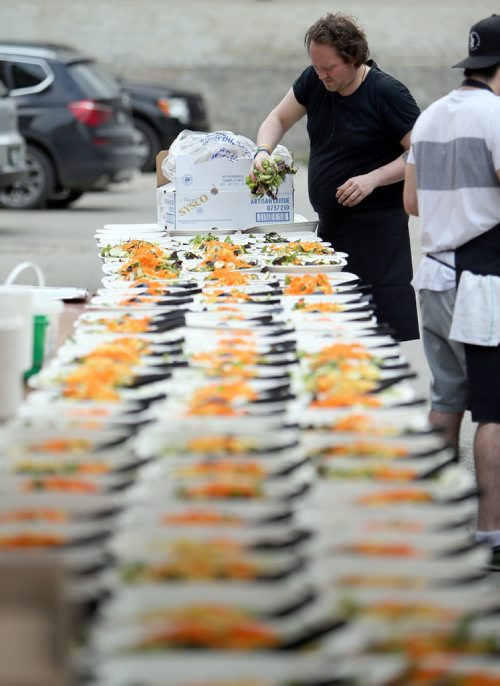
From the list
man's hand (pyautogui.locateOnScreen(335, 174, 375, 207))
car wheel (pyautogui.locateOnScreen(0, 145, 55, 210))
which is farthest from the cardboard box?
car wheel (pyautogui.locateOnScreen(0, 145, 55, 210))

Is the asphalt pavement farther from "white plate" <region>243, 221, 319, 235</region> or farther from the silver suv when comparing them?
"white plate" <region>243, 221, 319, 235</region>

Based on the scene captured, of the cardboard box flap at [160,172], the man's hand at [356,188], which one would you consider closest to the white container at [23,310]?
the man's hand at [356,188]

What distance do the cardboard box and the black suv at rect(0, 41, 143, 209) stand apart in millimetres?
9736

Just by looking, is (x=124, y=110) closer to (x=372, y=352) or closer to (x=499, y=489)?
(x=499, y=489)

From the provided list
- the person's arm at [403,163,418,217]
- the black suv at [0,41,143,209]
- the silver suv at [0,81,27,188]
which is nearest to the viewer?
the person's arm at [403,163,418,217]

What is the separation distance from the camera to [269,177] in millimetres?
6129

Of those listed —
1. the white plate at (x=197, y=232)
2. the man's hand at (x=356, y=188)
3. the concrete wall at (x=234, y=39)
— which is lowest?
the white plate at (x=197, y=232)

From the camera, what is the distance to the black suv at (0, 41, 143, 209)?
625 inches

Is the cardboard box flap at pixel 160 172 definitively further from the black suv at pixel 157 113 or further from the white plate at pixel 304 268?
the black suv at pixel 157 113

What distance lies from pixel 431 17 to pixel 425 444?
27.6 m

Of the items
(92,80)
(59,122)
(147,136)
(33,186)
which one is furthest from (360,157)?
(147,136)

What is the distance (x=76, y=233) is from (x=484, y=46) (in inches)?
402

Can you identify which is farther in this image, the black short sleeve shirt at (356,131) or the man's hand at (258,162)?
the man's hand at (258,162)

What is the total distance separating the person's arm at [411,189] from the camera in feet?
15.9
